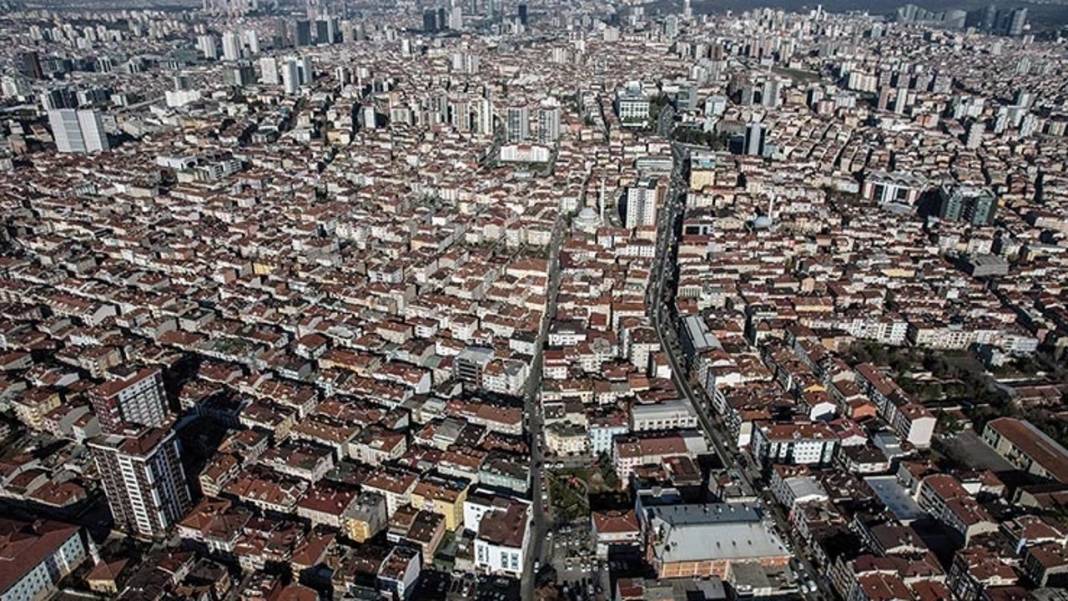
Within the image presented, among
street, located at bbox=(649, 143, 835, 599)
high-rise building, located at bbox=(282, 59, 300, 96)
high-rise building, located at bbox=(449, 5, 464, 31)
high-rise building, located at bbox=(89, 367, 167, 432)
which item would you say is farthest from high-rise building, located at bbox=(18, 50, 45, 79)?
high-rise building, located at bbox=(89, 367, 167, 432)

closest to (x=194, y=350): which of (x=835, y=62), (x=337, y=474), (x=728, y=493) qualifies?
(x=337, y=474)

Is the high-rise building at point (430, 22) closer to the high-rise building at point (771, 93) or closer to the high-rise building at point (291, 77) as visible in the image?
the high-rise building at point (291, 77)

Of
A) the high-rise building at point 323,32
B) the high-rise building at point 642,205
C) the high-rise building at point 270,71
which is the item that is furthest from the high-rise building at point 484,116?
the high-rise building at point 323,32

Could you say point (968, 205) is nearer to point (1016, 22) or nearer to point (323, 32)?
point (1016, 22)

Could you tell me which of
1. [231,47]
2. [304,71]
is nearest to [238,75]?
[304,71]

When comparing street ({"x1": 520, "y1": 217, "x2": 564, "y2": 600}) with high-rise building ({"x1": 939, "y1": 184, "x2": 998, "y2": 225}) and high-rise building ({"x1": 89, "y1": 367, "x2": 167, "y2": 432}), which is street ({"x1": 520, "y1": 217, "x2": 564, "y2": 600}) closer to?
high-rise building ({"x1": 89, "y1": 367, "x2": 167, "y2": 432})

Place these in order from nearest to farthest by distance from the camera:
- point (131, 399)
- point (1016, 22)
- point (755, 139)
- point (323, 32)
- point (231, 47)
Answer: point (131, 399), point (755, 139), point (231, 47), point (323, 32), point (1016, 22)

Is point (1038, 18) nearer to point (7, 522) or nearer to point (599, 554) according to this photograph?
point (599, 554)
